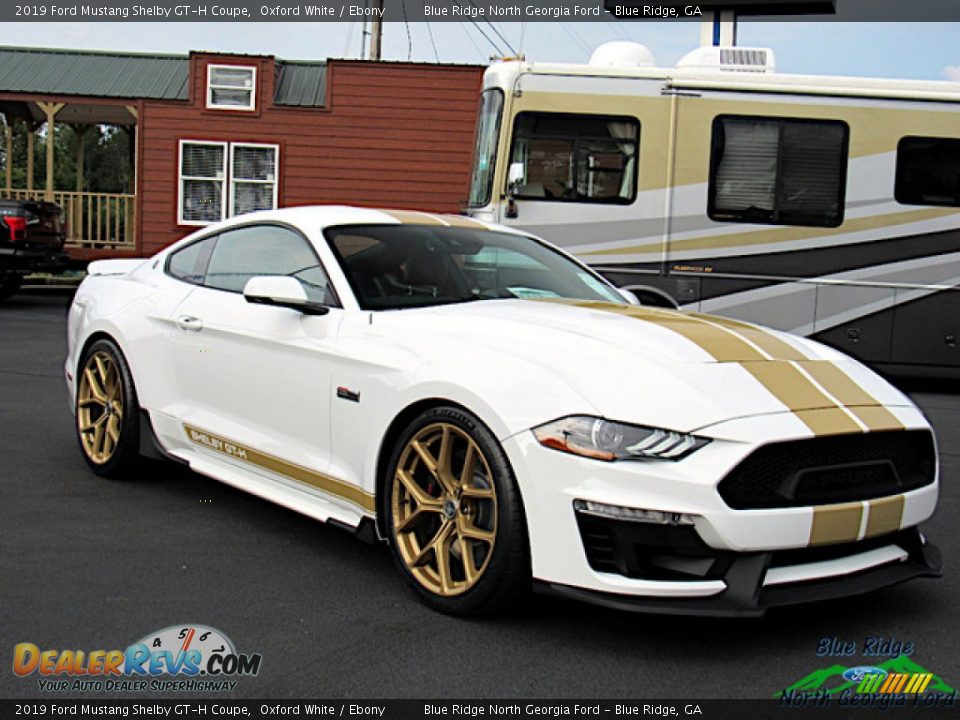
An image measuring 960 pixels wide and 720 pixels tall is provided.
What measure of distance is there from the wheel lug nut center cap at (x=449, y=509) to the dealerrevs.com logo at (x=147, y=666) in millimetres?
781

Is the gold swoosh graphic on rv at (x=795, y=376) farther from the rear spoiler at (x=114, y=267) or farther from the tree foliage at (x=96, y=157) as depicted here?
the tree foliage at (x=96, y=157)

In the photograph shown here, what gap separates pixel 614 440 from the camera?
127 inches

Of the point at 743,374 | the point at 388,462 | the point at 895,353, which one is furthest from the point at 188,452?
the point at 895,353

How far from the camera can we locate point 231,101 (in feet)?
68.2

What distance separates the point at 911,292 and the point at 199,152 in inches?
577

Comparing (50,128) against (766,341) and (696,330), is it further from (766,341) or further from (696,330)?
(766,341)

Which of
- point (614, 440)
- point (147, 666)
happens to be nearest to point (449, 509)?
point (614, 440)

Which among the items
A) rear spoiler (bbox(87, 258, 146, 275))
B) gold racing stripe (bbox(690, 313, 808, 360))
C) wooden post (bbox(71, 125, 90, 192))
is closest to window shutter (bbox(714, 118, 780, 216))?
rear spoiler (bbox(87, 258, 146, 275))

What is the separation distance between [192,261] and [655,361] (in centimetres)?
282

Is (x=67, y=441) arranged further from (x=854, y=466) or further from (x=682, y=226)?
(x=682, y=226)

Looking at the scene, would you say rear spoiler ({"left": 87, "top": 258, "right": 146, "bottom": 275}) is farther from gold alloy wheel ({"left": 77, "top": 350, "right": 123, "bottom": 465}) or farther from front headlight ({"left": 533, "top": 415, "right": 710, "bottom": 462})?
front headlight ({"left": 533, "top": 415, "right": 710, "bottom": 462})

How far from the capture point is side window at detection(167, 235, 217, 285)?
5238 mm

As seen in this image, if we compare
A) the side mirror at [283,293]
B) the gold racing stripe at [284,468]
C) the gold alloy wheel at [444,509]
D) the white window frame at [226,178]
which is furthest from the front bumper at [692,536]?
the white window frame at [226,178]

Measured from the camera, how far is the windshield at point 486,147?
10.6 m
